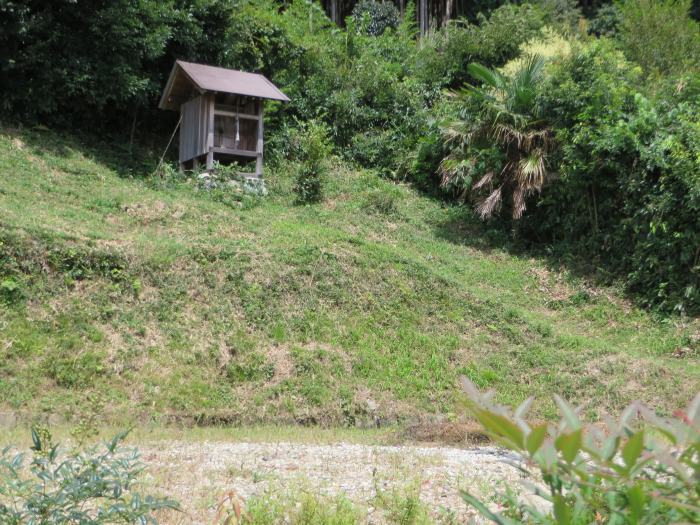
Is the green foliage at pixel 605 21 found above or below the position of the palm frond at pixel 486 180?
above

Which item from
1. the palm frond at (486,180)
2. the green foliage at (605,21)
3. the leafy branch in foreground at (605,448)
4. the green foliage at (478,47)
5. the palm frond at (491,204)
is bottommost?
→ the palm frond at (491,204)

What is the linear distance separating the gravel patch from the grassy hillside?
2.85 meters

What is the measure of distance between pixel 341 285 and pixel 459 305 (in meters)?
2.13

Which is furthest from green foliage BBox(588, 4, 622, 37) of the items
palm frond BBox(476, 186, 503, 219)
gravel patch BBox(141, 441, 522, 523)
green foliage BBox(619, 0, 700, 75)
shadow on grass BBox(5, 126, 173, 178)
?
gravel patch BBox(141, 441, 522, 523)

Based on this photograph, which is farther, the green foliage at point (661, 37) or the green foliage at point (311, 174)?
the green foliage at point (661, 37)

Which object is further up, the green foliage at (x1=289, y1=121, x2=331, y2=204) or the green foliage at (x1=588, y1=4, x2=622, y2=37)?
the green foliage at (x1=588, y1=4, x2=622, y2=37)

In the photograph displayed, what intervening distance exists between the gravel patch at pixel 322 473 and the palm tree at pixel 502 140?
9.65 m

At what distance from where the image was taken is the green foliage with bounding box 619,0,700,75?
2136cm

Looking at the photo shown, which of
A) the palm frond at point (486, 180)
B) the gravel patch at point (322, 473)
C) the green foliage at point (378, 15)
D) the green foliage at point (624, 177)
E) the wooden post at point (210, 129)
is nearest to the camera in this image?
the gravel patch at point (322, 473)

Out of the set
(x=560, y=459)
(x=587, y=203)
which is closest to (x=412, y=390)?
(x=587, y=203)

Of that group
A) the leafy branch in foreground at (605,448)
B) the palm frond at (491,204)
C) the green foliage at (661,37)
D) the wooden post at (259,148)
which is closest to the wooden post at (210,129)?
the wooden post at (259,148)

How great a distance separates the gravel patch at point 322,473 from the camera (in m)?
4.61

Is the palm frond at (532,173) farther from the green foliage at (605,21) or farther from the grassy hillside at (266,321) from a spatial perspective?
the green foliage at (605,21)

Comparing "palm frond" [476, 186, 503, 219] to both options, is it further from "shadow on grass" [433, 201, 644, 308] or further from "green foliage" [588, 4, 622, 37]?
"green foliage" [588, 4, 622, 37]
